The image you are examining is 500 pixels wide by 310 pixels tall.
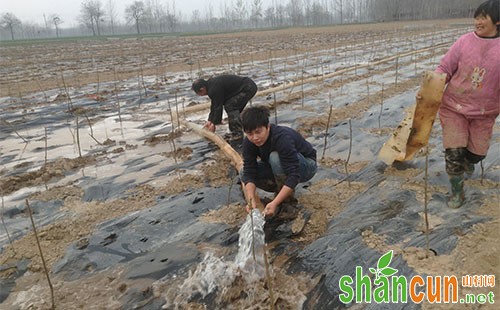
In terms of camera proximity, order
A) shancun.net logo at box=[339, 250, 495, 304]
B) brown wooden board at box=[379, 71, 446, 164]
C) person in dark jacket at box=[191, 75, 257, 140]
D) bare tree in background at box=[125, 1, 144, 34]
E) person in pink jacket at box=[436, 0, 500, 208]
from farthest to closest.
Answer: bare tree in background at box=[125, 1, 144, 34] → person in dark jacket at box=[191, 75, 257, 140] → brown wooden board at box=[379, 71, 446, 164] → person in pink jacket at box=[436, 0, 500, 208] → shancun.net logo at box=[339, 250, 495, 304]

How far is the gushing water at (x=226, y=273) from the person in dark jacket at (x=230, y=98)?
263 cm

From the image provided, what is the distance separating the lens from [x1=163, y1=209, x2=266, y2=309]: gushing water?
223 cm

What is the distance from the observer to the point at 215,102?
5.03 m

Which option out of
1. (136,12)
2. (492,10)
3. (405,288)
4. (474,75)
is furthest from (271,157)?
(136,12)

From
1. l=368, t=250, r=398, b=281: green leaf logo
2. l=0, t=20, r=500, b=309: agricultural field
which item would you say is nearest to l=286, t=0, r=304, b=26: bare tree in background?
l=0, t=20, r=500, b=309: agricultural field

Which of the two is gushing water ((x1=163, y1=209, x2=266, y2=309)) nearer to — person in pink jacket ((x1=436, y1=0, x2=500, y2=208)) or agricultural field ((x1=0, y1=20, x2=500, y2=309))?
agricultural field ((x1=0, y1=20, x2=500, y2=309))

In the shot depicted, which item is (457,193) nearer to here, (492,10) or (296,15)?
(492,10)

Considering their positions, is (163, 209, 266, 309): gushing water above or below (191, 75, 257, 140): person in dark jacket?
below

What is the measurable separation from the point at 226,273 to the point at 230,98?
334 centimetres

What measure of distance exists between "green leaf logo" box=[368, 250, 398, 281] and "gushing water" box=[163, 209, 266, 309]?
69 centimetres

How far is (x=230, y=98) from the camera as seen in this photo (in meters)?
5.32

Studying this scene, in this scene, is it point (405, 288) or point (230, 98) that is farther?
point (230, 98)

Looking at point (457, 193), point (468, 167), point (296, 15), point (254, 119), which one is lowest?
point (457, 193)

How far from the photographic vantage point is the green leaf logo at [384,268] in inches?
84.9
